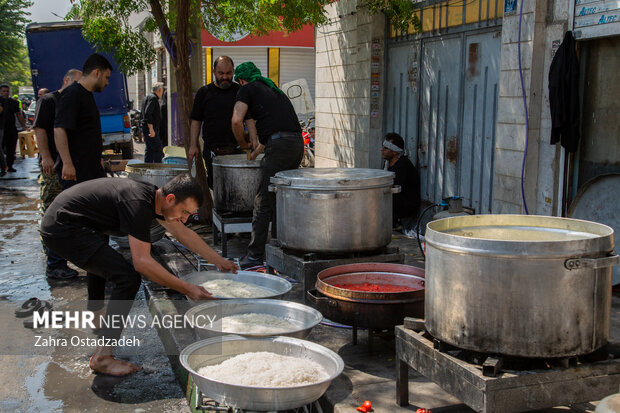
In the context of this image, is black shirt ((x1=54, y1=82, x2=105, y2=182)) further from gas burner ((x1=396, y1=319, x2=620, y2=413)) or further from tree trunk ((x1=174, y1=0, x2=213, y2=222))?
gas burner ((x1=396, y1=319, x2=620, y2=413))

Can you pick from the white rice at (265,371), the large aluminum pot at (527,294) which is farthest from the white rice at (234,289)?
the large aluminum pot at (527,294)

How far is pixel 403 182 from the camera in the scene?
8.85m

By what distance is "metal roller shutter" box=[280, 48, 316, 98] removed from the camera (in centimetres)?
2628

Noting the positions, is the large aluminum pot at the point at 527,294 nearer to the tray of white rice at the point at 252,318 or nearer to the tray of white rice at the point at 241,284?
the tray of white rice at the point at 252,318

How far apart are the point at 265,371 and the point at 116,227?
186cm

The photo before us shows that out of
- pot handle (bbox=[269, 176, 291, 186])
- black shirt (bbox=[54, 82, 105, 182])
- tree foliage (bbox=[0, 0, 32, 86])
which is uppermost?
tree foliage (bbox=[0, 0, 32, 86])

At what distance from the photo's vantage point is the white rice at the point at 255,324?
4.18m

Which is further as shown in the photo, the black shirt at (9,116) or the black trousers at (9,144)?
the black trousers at (9,144)

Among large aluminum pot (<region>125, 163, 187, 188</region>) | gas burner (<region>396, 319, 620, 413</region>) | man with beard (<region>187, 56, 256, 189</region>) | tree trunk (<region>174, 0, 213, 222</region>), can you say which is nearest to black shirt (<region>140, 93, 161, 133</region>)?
tree trunk (<region>174, 0, 213, 222</region>)

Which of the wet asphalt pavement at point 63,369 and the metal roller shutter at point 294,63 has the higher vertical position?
the metal roller shutter at point 294,63

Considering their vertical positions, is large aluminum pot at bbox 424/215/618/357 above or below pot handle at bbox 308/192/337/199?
below

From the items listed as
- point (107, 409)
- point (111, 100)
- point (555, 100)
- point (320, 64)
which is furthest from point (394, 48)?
point (111, 100)

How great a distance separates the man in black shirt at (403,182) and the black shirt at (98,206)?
4.79 meters

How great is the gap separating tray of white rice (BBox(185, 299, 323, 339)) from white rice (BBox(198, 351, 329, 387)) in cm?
26
